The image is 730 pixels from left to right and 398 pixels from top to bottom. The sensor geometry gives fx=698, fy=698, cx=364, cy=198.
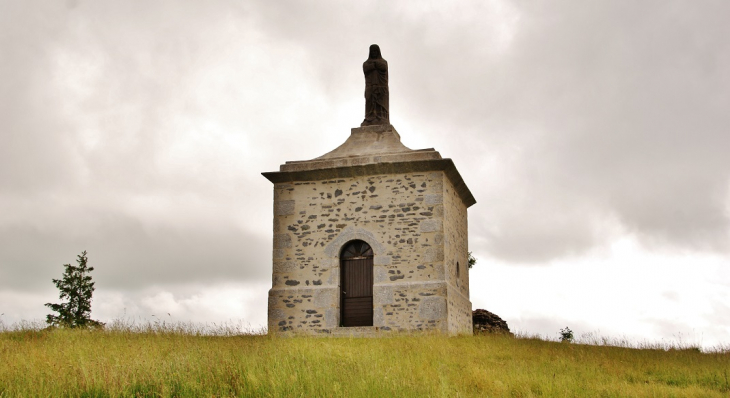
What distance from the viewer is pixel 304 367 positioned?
402 inches

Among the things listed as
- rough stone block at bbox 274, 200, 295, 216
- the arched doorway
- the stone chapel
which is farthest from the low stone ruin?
rough stone block at bbox 274, 200, 295, 216

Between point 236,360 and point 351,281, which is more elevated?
point 351,281

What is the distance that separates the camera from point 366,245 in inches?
704

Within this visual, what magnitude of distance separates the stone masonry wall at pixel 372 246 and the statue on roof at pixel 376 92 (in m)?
2.76

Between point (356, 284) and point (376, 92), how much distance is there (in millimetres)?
5868

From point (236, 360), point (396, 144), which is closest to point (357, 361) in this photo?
point (236, 360)

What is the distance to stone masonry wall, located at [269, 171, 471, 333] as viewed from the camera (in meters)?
17.0

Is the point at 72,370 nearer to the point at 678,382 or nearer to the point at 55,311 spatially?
the point at 678,382

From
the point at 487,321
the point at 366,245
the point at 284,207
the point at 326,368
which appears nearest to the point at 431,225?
the point at 366,245

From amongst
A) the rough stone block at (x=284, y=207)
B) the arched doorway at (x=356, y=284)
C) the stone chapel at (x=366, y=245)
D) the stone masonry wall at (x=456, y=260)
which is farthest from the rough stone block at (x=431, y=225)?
the rough stone block at (x=284, y=207)

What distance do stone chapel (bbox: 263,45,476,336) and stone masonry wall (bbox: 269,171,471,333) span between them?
0.03m

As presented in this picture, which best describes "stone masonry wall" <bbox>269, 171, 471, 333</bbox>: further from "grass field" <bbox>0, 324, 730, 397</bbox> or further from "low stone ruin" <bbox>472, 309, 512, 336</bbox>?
"low stone ruin" <bbox>472, 309, 512, 336</bbox>

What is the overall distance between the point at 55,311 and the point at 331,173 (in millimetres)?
11649

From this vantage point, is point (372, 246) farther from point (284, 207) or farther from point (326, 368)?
point (326, 368)
